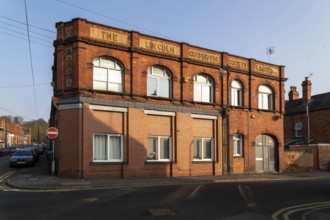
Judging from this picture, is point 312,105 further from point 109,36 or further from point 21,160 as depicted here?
point 21,160

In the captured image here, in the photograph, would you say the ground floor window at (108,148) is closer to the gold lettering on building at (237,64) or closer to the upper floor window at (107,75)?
the upper floor window at (107,75)

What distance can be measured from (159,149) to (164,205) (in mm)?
11787

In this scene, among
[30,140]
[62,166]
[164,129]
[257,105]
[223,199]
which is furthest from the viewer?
[30,140]

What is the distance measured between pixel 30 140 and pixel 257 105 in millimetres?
150320

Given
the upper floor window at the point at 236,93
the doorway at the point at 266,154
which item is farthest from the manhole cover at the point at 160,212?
the doorway at the point at 266,154

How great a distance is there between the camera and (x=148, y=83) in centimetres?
2402

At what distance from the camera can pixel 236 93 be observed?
29109 mm

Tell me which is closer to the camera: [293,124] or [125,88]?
[125,88]

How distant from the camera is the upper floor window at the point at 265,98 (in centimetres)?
3078

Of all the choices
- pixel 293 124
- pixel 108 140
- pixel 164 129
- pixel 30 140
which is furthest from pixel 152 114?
pixel 30 140

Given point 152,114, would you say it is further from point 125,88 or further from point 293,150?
point 293,150

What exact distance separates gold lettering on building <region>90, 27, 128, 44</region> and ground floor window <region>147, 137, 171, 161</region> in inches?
251

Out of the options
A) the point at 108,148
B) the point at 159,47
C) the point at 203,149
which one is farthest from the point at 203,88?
the point at 108,148

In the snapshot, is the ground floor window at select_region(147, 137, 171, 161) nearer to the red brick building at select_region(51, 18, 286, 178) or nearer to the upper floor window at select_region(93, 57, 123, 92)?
the red brick building at select_region(51, 18, 286, 178)
